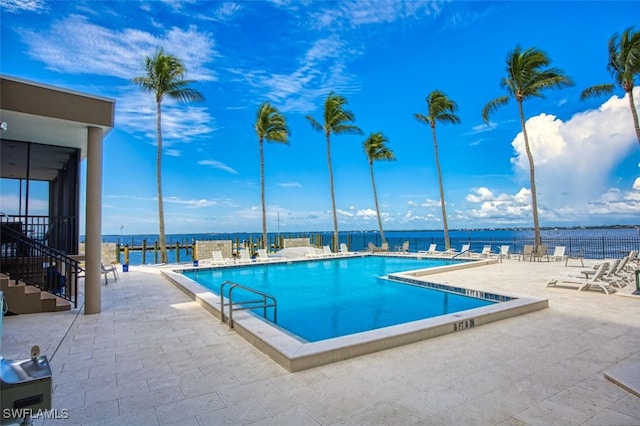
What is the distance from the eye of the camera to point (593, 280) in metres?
8.41

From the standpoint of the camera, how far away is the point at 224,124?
2920 cm

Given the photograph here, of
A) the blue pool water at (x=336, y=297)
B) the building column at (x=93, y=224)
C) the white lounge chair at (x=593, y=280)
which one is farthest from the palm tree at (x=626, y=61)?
the building column at (x=93, y=224)

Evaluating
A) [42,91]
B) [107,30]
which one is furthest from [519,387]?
[107,30]

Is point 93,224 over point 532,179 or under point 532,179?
under

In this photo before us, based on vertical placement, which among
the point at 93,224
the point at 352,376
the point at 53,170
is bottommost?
the point at 352,376

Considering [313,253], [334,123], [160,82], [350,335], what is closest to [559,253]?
[313,253]

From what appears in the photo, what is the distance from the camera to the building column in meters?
6.76

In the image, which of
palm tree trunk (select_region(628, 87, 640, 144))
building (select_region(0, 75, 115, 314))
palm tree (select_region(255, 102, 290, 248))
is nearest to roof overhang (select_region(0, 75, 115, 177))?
building (select_region(0, 75, 115, 314))

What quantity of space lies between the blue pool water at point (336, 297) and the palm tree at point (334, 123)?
770 cm

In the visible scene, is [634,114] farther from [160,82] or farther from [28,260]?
[28,260]

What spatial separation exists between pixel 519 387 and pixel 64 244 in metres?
10.4

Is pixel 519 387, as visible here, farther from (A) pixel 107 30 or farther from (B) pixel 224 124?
(B) pixel 224 124

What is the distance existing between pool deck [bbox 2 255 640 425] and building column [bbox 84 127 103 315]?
0.62m

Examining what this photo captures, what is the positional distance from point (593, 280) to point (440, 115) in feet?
48.0
